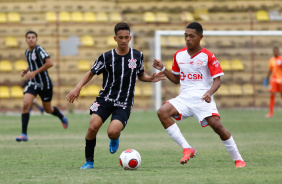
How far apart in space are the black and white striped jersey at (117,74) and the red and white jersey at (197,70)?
0.67 m

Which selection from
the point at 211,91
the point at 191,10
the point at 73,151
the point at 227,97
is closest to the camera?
the point at 211,91

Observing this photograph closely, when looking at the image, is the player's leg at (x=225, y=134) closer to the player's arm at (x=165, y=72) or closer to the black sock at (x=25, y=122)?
the player's arm at (x=165, y=72)

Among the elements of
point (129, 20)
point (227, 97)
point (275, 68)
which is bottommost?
point (227, 97)

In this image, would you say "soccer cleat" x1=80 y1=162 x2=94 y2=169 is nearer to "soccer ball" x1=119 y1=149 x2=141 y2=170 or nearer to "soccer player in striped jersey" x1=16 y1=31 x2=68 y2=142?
"soccer ball" x1=119 y1=149 x2=141 y2=170

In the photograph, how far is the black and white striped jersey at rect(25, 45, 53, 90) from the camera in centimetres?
1359

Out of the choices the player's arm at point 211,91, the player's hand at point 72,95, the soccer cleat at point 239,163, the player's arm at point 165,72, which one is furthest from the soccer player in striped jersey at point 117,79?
the soccer cleat at point 239,163

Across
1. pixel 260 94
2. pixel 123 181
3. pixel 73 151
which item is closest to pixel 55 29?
pixel 260 94

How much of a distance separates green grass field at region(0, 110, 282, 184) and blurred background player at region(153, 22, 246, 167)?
0.50m

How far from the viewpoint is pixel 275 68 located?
2128cm

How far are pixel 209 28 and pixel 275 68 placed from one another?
225 inches

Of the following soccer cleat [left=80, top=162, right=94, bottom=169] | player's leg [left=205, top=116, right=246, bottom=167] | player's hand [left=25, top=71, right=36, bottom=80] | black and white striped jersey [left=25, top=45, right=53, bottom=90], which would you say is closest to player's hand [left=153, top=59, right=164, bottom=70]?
player's leg [left=205, top=116, right=246, bottom=167]

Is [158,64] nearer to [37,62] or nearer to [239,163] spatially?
[239,163]

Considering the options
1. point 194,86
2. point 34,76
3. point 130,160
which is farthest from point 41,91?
point 130,160

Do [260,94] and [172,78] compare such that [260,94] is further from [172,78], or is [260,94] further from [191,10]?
[172,78]
